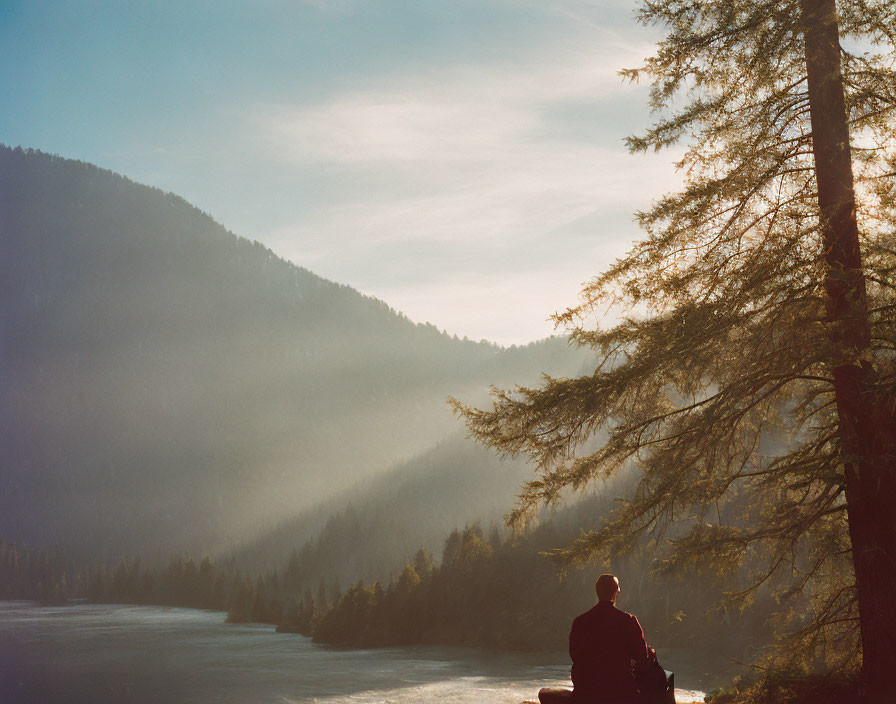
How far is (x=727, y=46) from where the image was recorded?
9875 millimetres

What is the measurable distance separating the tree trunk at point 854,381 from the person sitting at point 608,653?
3776 mm

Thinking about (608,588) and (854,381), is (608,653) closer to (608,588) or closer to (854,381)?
(608,588)

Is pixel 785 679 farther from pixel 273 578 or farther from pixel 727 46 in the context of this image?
pixel 273 578

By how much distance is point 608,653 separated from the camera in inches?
244

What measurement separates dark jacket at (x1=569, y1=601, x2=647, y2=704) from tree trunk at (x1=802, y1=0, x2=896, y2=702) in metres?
3.80

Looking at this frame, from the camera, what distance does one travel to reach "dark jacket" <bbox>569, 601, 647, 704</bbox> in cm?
614

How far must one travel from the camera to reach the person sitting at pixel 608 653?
614cm

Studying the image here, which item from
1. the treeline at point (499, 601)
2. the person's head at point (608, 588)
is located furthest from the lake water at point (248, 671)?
the person's head at point (608, 588)

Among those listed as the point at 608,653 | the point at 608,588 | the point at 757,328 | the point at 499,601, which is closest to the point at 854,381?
the point at 757,328

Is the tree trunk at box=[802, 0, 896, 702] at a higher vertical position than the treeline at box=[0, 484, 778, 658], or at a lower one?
higher

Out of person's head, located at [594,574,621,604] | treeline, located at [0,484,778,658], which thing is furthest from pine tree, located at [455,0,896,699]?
treeline, located at [0,484,778,658]

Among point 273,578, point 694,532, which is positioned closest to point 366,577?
point 273,578

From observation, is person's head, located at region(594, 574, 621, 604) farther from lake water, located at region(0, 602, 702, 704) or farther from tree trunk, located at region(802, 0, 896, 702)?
lake water, located at region(0, 602, 702, 704)

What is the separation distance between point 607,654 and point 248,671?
63.6 m
